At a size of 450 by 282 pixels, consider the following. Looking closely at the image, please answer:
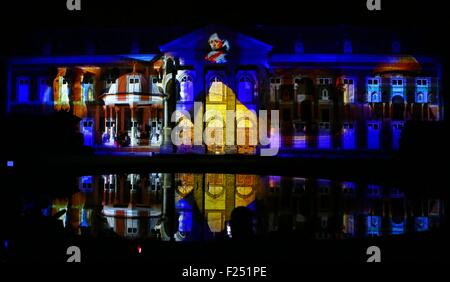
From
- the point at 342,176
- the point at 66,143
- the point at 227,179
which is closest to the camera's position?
the point at 227,179

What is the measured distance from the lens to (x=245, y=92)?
2264 cm

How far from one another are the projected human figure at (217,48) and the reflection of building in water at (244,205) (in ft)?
45.7

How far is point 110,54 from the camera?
22672 mm

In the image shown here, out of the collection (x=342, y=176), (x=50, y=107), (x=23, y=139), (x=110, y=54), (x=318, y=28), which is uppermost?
(x=318, y=28)

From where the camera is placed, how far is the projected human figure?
21922 mm

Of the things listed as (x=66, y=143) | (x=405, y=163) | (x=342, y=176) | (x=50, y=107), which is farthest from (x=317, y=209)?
(x=50, y=107)

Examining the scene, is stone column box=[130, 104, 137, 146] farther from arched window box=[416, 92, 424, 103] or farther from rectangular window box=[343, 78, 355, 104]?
arched window box=[416, 92, 424, 103]

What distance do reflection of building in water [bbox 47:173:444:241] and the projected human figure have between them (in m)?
13.9

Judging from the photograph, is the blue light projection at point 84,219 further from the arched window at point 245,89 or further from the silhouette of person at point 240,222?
the arched window at point 245,89

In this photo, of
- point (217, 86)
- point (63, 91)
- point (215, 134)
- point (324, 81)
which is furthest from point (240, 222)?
point (63, 91)

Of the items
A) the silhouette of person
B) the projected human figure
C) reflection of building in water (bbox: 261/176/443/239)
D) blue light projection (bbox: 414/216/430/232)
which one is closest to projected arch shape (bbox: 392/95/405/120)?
the projected human figure

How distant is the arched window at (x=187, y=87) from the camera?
22781 millimetres
